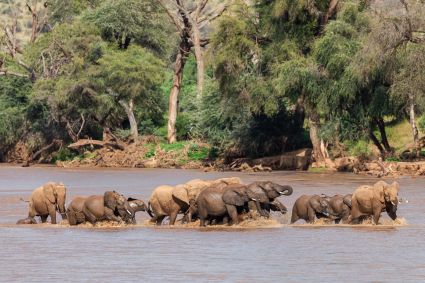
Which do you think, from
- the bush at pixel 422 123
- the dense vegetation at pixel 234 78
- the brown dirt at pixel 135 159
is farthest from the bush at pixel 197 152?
the bush at pixel 422 123

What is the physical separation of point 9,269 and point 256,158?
35.5 metres

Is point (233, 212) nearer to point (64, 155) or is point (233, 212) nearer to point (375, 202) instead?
point (375, 202)

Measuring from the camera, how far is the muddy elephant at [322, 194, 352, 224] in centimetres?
2619

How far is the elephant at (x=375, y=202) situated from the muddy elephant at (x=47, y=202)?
6.94 m

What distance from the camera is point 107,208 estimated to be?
26.0 metres

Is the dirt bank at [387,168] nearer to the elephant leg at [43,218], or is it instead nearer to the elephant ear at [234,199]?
the elephant leg at [43,218]

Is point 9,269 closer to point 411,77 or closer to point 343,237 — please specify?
point 343,237

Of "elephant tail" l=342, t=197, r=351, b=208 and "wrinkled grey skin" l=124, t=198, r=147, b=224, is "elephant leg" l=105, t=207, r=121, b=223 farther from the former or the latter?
"elephant tail" l=342, t=197, r=351, b=208

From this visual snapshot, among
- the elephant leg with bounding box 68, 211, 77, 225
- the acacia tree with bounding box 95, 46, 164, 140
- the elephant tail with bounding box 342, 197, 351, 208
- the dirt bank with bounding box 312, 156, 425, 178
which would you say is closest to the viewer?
the elephant tail with bounding box 342, 197, 351, 208

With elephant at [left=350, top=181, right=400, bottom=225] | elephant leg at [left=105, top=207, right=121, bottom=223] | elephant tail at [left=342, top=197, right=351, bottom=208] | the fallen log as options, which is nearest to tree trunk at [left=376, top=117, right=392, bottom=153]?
the fallen log

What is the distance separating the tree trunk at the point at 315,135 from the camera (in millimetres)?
51425

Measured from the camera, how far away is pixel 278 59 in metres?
→ 52.6

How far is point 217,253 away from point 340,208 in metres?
5.90

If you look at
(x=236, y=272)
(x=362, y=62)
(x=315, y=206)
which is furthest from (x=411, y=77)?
(x=236, y=272)
